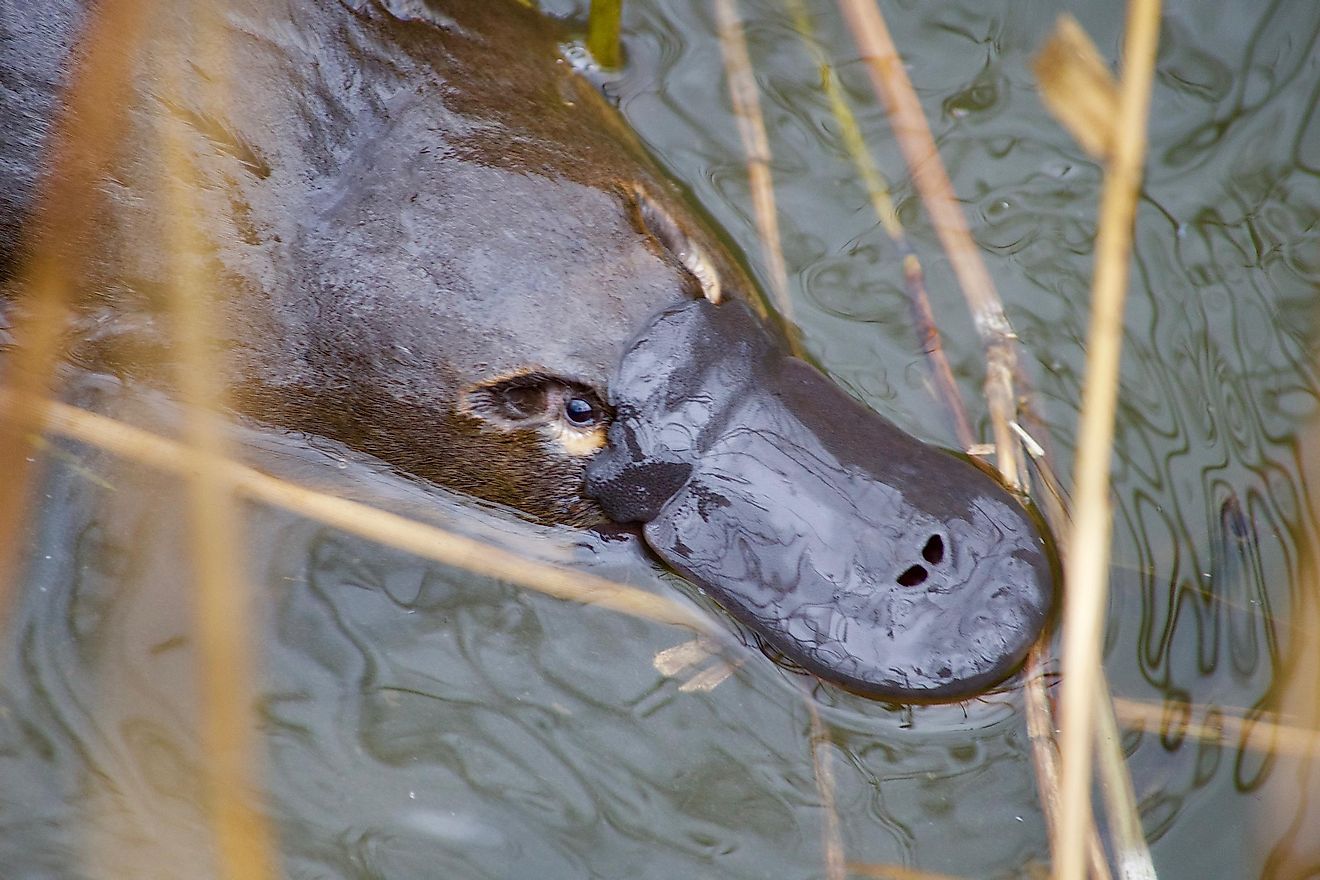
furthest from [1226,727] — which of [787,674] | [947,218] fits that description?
[947,218]

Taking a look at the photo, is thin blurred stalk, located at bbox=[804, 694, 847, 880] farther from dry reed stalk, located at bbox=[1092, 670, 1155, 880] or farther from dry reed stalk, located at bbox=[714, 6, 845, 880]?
dry reed stalk, located at bbox=[714, 6, 845, 880]

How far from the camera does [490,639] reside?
254 centimetres

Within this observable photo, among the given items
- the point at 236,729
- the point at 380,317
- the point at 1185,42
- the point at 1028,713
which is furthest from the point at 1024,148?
the point at 236,729

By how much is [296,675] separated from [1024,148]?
6.86 ft

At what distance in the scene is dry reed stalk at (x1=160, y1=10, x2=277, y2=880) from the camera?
7.60 feet

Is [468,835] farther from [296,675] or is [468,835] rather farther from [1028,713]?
[1028,713]

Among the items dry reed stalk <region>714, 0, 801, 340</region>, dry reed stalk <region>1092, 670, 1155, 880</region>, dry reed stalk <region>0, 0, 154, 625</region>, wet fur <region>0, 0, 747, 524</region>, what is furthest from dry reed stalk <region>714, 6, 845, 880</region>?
dry reed stalk <region>0, 0, 154, 625</region>

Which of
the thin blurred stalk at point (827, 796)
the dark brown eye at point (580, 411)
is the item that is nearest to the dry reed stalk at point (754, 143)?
the dark brown eye at point (580, 411)

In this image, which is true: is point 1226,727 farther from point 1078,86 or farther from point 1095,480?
point 1078,86

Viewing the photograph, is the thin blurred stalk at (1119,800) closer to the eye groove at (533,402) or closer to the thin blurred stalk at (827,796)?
the thin blurred stalk at (827,796)

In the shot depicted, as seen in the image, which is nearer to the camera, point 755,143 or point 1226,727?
point 1226,727

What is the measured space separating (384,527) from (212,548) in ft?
1.26

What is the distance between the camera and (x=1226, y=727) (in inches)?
88.7

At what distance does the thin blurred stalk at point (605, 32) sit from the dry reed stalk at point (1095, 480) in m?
1.22
